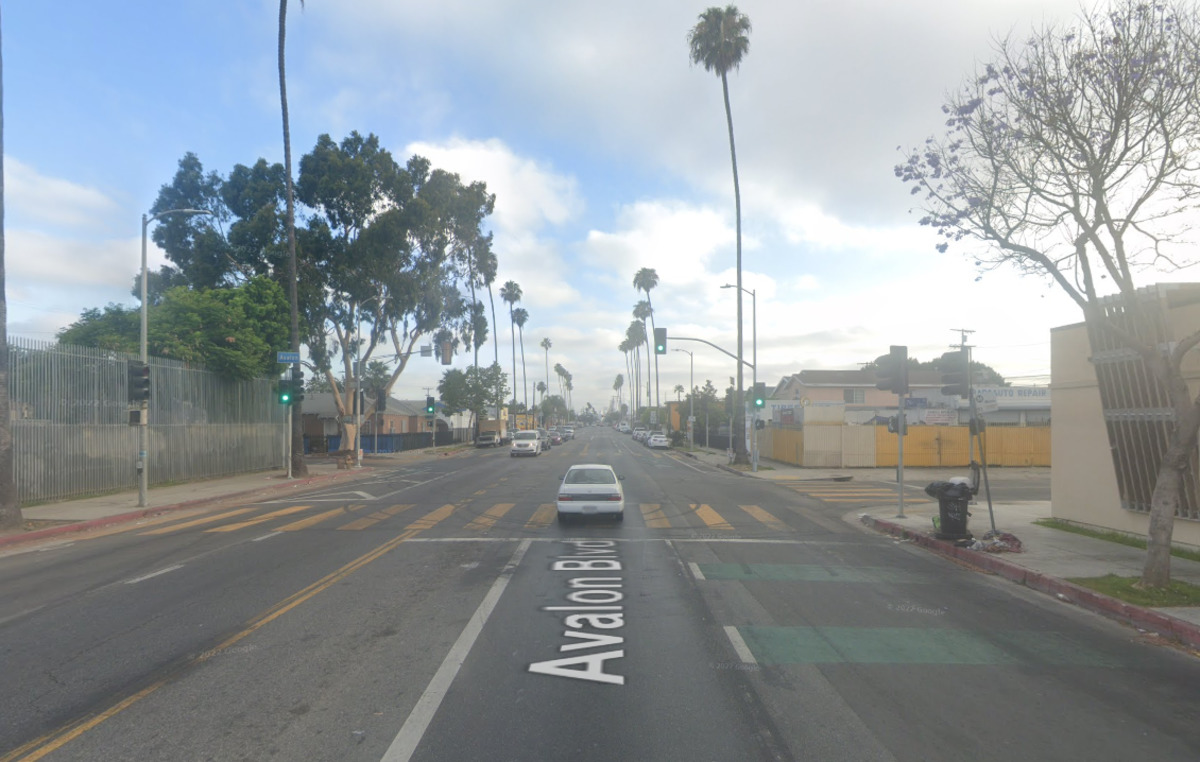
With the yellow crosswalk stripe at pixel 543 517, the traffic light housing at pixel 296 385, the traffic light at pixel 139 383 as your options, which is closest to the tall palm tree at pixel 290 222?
the traffic light housing at pixel 296 385

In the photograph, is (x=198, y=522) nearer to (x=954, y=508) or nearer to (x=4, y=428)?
(x=4, y=428)

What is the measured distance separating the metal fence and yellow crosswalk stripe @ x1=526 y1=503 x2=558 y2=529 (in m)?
13.7

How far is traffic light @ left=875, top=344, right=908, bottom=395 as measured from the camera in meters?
17.0

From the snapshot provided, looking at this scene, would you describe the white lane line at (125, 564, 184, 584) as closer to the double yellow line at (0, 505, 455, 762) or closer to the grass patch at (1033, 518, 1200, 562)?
the double yellow line at (0, 505, 455, 762)

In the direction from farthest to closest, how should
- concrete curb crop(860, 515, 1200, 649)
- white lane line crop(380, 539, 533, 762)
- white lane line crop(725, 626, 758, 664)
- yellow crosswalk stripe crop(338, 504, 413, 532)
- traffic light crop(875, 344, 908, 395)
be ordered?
traffic light crop(875, 344, 908, 395) → yellow crosswalk stripe crop(338, 504, 413, 532) → concrete curb crop(860, 515, 1200, 649) → white lane line crop(725, 626, 758, 664) → white lane line crop(380, 539, 533, 762)

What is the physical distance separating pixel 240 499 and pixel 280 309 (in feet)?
41.4

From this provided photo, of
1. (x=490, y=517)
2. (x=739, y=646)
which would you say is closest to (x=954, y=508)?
(x=739, y=646)

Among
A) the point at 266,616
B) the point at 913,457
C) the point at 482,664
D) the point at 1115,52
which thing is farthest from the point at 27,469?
the point at 913,457

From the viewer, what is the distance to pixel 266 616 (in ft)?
27.1

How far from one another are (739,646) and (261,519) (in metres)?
13.8

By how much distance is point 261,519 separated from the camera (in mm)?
17516

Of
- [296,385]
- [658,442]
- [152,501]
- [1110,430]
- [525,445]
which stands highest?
[296,385]

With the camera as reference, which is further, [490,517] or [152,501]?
[152,501]

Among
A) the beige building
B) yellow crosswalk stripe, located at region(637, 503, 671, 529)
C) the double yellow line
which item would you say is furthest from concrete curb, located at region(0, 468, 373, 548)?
the beige building
